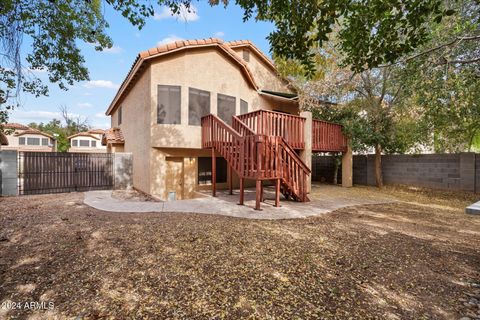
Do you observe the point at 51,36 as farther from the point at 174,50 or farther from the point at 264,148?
the point at 264,148

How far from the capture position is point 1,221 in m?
5.41

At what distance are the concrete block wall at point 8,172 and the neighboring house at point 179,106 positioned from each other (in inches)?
168

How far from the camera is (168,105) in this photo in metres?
9.93

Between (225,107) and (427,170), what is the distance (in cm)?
1062

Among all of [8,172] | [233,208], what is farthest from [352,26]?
[8,172]

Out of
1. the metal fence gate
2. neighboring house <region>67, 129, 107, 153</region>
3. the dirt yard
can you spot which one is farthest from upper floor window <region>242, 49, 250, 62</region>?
neighboring house <region>67, 129, 107, 153</region>

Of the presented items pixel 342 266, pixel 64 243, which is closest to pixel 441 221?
pixel 342 266

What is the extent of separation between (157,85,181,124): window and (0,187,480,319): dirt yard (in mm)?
5172

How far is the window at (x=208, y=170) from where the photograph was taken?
12.1 meters

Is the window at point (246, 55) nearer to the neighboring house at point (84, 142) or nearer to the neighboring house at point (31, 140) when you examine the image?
the neighboring house at point (84, 142)

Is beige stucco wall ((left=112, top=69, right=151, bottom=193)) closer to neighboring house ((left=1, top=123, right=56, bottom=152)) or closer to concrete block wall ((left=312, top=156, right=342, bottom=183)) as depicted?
concrete block wall ((left=312, top=156, right=342, bottom=183))

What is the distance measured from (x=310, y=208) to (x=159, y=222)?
439cm

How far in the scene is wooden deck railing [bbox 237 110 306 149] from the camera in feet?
29.1

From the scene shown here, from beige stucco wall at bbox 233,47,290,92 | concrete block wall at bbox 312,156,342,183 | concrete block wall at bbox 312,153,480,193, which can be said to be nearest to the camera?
concrete block wall at bbox 312,153,480,193
